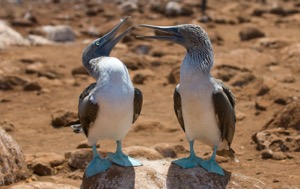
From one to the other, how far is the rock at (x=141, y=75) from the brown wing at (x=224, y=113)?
799cm

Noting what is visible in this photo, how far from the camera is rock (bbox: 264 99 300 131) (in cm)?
959

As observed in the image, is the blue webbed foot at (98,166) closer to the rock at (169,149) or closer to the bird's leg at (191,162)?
the bird's leg at (191,162)

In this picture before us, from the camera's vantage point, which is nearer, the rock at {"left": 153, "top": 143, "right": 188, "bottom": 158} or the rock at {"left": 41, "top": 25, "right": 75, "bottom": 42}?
the rock at {"left": 153, "top": 143, "right": 188, "bottom": 158}

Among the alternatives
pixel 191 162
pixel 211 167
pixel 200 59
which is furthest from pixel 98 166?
pixel 200 59

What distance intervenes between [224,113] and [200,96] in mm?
345

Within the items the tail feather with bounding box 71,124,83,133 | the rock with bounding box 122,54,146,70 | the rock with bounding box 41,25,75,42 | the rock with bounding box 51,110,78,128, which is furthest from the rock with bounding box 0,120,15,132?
the rock with bounding box 41,25,75,42

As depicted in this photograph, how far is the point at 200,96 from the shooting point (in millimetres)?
5660

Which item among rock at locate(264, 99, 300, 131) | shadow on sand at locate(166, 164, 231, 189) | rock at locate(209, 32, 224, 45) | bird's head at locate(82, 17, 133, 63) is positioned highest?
bird's head at locate(82, 17, 133, 63)

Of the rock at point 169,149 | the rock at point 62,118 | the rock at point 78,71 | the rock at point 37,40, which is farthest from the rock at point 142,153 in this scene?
Result: the rock at point 37,40

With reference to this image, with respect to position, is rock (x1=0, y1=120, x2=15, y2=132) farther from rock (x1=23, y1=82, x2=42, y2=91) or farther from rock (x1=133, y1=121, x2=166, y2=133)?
rock (x1=23, y1=82, x2=42, y2=91)

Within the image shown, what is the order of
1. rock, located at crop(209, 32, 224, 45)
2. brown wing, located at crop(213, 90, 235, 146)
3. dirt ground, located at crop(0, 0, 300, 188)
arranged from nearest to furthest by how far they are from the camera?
brown wing, located at crop(213, 90, 235, 146) < dirt ground, located at crop(0, 0, 300, 188) < rock, located at crop(209, 32, 224, 45)

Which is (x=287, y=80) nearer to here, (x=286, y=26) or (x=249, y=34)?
(x=249, y=34)

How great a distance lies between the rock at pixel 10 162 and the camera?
7.46 meters

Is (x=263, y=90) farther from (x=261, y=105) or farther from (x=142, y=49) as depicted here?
(x=142, y=49)
